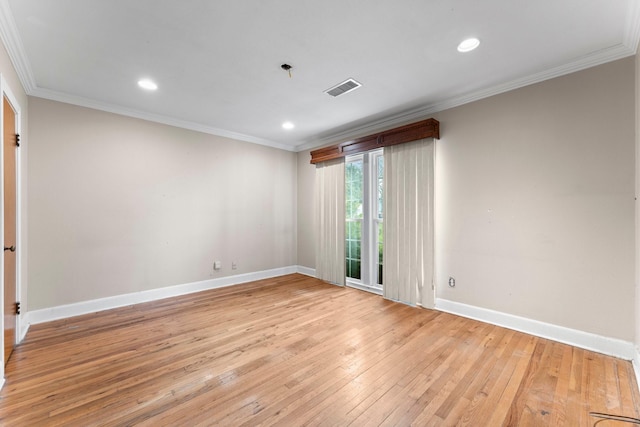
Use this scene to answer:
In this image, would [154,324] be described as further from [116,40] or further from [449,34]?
[449,34]

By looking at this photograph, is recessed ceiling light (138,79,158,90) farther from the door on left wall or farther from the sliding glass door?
the sliding glass door

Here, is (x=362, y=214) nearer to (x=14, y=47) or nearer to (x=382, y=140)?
(x=382, y=140)

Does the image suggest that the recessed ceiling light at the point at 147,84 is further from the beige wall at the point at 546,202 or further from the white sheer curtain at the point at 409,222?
the beige wall at the point at 546,202

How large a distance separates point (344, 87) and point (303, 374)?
2.90 m

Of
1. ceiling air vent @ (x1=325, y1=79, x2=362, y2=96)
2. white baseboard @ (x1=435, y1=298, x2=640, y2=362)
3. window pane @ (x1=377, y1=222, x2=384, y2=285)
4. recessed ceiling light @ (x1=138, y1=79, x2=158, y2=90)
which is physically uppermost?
recessed ceiling light @ (x1=138, y1=79, x2=158, y2=90)

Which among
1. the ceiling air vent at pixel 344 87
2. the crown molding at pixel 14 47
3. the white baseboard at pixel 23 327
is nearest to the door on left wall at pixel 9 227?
the white baseboard at pixel 23 327

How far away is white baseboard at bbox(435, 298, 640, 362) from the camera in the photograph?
2.31 metres

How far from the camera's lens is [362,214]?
4586mm

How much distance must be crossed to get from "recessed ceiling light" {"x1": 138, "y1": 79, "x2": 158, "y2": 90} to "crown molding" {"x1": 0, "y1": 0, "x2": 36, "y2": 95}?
881 mm

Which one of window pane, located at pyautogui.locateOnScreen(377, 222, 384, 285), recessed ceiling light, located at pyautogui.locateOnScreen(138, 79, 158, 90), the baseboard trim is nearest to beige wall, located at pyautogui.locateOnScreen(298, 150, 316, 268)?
the baseboard trim

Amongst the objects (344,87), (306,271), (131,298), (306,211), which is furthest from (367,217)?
(131,298)

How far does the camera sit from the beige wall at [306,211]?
5.46m

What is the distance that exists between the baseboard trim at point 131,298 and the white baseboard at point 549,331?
10.7ft

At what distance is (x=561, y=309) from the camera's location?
103 inches
